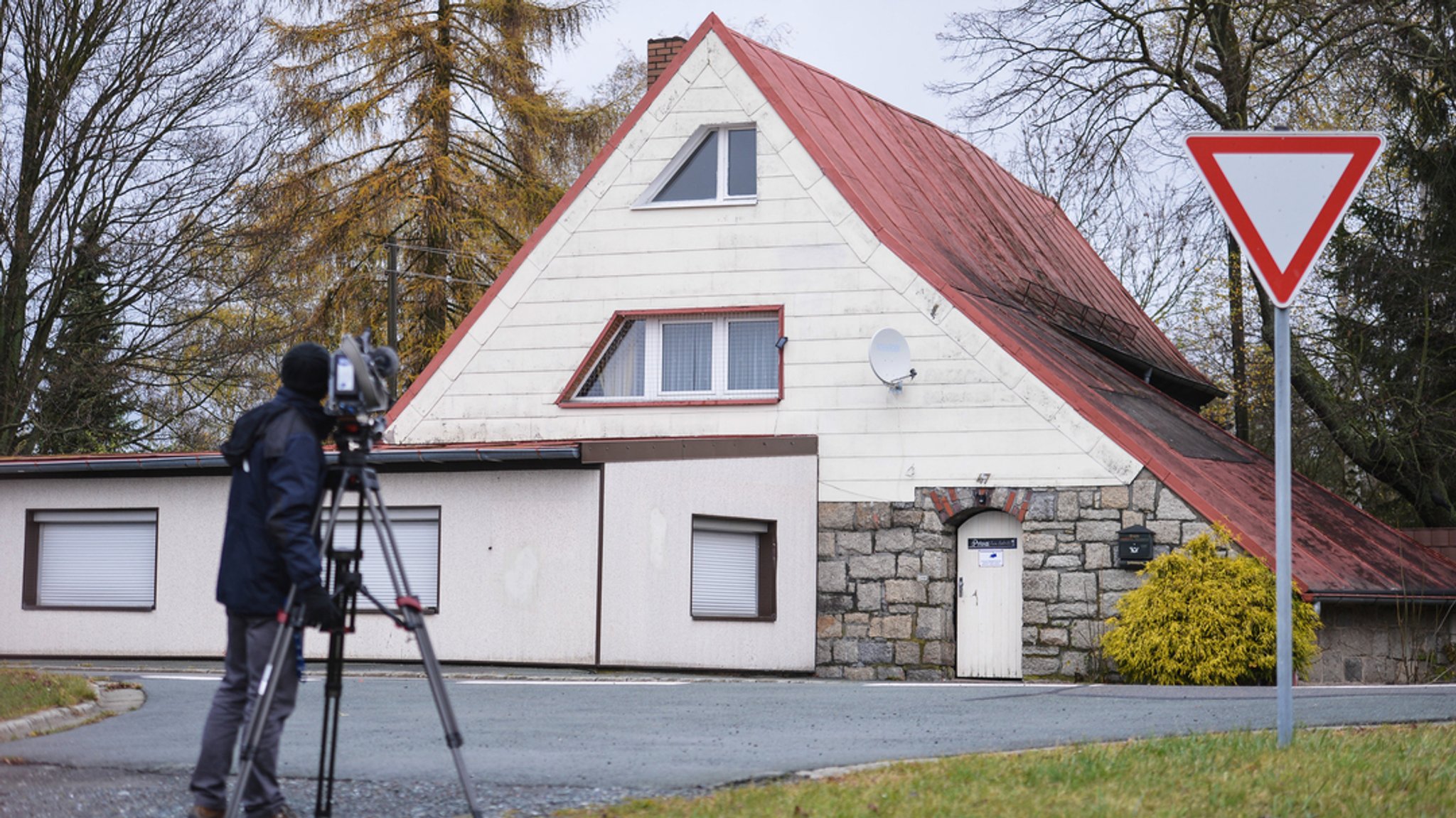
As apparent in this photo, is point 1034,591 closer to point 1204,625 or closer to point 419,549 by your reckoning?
point 1204,625

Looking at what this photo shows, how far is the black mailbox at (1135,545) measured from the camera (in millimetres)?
18344

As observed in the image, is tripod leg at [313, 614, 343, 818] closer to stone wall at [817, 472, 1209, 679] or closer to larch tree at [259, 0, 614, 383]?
stone wall at [817, 472, 1209, 679]

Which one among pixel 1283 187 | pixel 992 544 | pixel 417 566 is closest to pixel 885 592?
pixel 992 544

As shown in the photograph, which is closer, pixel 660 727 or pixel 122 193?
pixel 660 727

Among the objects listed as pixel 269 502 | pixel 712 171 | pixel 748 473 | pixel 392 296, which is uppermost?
pixel 712 171

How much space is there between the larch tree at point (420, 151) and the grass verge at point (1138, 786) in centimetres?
2402

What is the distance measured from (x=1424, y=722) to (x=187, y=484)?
15.5 meters

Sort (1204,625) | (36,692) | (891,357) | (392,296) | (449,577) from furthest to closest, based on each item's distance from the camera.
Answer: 1. (392,296)
2. (449,577)
3. (891,357)
4. (1204,625)
5. (36,692)

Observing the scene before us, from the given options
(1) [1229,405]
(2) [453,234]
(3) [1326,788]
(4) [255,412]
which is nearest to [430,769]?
(4) [255,412]

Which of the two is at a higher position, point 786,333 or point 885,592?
point 786,333

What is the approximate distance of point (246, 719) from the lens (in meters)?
6.83

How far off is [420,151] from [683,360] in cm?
1241

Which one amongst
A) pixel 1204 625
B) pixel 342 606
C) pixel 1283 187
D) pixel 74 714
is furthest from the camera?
pixel 1204 625

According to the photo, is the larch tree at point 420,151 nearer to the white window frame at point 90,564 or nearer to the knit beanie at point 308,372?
the white window frame at point 90,564
